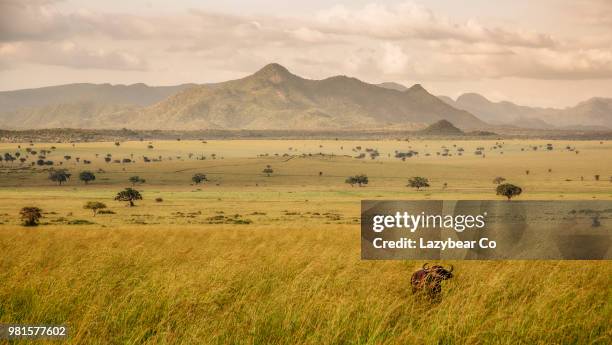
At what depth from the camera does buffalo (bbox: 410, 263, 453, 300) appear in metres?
11.4

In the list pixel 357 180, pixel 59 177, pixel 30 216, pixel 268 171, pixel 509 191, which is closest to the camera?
pixel 30 216

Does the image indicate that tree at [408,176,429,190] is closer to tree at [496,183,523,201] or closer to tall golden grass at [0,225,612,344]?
tree at [496,183,523,201]

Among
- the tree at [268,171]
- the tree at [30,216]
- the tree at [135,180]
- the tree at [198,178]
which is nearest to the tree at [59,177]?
the tree at [135,180]

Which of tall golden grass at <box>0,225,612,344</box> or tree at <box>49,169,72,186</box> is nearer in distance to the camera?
tall golden grass at <box>0,225,612,344</box>

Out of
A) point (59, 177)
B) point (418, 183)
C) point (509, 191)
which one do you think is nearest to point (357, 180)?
point (418, 183)

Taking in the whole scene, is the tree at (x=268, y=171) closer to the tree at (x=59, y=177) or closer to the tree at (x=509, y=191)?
the tree at (x=59, y=177)

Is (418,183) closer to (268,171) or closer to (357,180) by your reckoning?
→ (357,180)

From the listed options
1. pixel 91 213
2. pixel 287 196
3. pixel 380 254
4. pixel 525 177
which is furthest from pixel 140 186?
pixel 380 254

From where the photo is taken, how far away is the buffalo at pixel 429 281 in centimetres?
1140

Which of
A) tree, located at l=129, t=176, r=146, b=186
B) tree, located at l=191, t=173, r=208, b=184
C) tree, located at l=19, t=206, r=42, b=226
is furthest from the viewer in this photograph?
tree, located at l=191, t=173, r=208, b=184

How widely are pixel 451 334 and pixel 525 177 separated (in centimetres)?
17640

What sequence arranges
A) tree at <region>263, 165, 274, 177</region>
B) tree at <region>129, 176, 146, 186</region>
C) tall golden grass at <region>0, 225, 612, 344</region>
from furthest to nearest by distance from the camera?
tree at <region>263, 165, 274, 177</region> → tree at <region>129, 176, 146, 186</region> → tall golden grass at <region>0, 225, 612, 344</region>

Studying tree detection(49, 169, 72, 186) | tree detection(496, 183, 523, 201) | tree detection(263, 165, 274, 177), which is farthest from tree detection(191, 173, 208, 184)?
tree detection(496, 183, 523, 201)

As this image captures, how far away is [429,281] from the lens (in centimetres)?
1168
